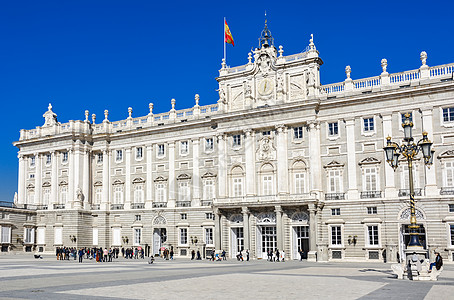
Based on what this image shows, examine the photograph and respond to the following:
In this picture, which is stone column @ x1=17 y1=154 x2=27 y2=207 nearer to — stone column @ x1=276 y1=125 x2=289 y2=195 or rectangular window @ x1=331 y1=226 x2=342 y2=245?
stone column @ x1=276 y1=125 x2=289 y2=195

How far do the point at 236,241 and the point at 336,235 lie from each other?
9.88 meters

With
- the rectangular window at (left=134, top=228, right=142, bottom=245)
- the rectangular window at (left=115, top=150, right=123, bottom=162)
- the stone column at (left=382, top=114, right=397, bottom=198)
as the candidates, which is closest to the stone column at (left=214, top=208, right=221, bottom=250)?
the rectangular window at (left=134, top=228, right=142, bottom=245)

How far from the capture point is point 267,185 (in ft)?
159

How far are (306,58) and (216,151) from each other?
1282 cm

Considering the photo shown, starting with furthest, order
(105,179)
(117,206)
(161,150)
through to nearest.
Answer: (105,179) < (117,206) < (161,150)

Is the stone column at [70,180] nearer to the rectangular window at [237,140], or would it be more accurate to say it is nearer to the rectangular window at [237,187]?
the rectangular window at [237,187]

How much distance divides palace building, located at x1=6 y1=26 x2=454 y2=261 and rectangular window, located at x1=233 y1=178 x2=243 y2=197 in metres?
0.10

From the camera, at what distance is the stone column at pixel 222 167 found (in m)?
50.1

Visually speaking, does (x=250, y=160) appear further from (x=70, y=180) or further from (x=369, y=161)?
(x=70, y=180)

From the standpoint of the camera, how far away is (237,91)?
5144 centimetres

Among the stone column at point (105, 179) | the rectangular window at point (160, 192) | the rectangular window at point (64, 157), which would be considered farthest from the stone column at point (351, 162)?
the rectangular window at point (64, 157)

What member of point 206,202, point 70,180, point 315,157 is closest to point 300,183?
point 315,157

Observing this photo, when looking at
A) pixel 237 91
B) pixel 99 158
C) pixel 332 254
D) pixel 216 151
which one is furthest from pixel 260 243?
pixel 99 158

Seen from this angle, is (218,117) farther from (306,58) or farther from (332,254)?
(332,254)
